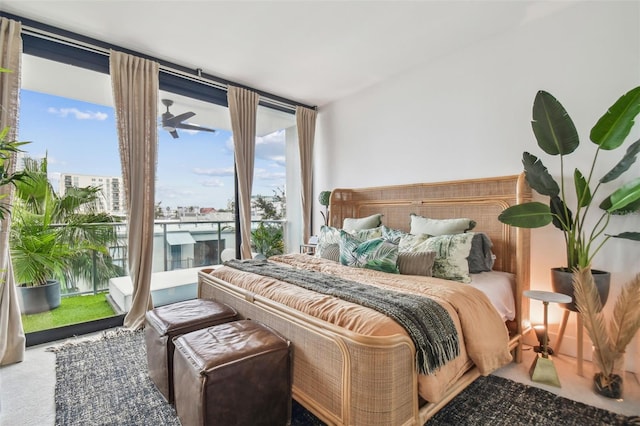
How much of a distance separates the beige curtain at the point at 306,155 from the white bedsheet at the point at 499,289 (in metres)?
2.71

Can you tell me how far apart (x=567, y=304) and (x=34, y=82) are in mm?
5316

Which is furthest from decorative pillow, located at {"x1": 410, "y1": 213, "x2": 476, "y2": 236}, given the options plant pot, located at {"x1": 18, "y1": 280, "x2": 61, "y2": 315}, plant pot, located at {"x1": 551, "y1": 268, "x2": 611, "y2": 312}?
plant pot, located at {"x1": 18, "y1": 280, "x2": 61, "y2": 315}

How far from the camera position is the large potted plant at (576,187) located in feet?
6.57

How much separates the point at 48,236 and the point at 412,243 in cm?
338

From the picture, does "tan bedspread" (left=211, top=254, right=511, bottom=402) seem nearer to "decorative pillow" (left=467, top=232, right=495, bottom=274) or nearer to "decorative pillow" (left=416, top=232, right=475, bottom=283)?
"decorative pillow" (left=416, top=232, right=475, bottom=283)

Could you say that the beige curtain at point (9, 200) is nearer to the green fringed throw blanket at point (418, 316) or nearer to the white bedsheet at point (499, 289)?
the green fringed throw blanket at point (418, 316)

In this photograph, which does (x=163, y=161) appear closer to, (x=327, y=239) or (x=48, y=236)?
(x=48, y=236)

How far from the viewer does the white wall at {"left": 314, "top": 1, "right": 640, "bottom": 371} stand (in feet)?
7.71

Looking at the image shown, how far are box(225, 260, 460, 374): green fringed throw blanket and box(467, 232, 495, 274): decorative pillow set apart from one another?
1.08 meters

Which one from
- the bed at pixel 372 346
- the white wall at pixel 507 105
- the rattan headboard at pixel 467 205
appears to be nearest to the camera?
the bed at pixel 372 346

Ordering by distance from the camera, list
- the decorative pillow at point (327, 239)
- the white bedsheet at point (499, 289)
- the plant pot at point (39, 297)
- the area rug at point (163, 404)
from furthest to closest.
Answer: the decorative pillow at point (327, 239)
the plant pot at point (39, 297)
the white bedsheet at point (499, 289)
the area rug at point (163, 404)

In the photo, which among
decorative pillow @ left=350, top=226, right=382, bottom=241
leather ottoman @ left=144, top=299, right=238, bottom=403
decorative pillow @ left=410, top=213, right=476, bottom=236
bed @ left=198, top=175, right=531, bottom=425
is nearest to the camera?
bed @ left=198, top=175, right=531, bottom=425

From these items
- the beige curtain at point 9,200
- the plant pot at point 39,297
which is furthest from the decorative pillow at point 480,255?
the plant pot at point 39,297

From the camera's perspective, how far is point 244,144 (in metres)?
3.98
